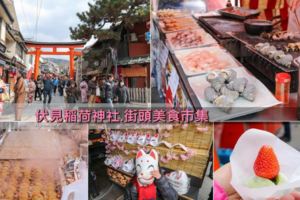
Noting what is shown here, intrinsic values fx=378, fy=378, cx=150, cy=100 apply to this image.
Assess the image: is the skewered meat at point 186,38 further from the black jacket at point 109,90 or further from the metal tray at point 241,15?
the black jacket at point 109,90

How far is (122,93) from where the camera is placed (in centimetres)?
212

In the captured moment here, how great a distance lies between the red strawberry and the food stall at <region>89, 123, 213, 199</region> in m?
0.28

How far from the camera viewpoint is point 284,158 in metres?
2.07

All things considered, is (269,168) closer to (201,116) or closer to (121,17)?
(201,116)

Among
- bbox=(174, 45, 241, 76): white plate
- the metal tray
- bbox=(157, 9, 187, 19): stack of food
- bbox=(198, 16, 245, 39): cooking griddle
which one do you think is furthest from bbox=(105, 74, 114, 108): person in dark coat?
the metal tray

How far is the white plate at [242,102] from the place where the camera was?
2.08 m

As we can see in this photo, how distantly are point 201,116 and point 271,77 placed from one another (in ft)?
1.51

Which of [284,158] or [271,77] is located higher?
[271,77]

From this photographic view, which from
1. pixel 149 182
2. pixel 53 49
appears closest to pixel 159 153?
pixel 149 182

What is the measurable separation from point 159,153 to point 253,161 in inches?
20.7

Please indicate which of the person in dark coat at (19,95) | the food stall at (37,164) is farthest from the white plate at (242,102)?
the person in dark coat at (19,95)

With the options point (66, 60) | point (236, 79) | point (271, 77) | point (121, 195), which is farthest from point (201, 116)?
point (66, 60)

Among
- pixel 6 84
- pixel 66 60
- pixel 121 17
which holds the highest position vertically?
pixel 121 17

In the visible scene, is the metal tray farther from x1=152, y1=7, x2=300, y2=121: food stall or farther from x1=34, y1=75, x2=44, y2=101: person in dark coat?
x1=34, y1=75, x2=44, y2=101: person in dark coat
